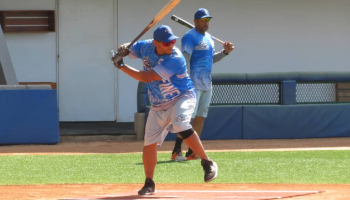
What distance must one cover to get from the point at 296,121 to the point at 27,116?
17.4 ft

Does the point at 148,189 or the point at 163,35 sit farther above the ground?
the point at 163,35

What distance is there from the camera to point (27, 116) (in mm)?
12633

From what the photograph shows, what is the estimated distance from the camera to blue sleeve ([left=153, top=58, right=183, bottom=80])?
22.0 feet

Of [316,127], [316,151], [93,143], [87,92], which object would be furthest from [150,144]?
[87,92]

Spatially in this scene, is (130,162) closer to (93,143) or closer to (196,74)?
(196,74)

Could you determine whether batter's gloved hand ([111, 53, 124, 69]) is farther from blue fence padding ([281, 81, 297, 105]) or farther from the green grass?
blue fence padding ([281, 81, 297, 105])

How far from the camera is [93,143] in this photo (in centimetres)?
1309

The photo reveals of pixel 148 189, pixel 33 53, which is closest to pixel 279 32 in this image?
pixel 33 53

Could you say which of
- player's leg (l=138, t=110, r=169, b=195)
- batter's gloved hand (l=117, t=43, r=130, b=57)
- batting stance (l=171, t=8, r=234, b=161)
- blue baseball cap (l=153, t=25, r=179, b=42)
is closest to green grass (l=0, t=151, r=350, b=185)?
batting stance (l=171, t=8, r=234, b=161)

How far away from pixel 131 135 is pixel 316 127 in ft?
12.4

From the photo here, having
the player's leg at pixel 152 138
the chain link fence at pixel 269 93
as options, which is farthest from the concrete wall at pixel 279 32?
the player's leg at pixel 152 138

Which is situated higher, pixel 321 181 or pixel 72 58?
pixel 72 58

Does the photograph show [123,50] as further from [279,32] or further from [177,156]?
[279,32]

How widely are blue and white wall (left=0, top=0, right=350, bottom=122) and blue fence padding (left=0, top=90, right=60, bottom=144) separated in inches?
132
